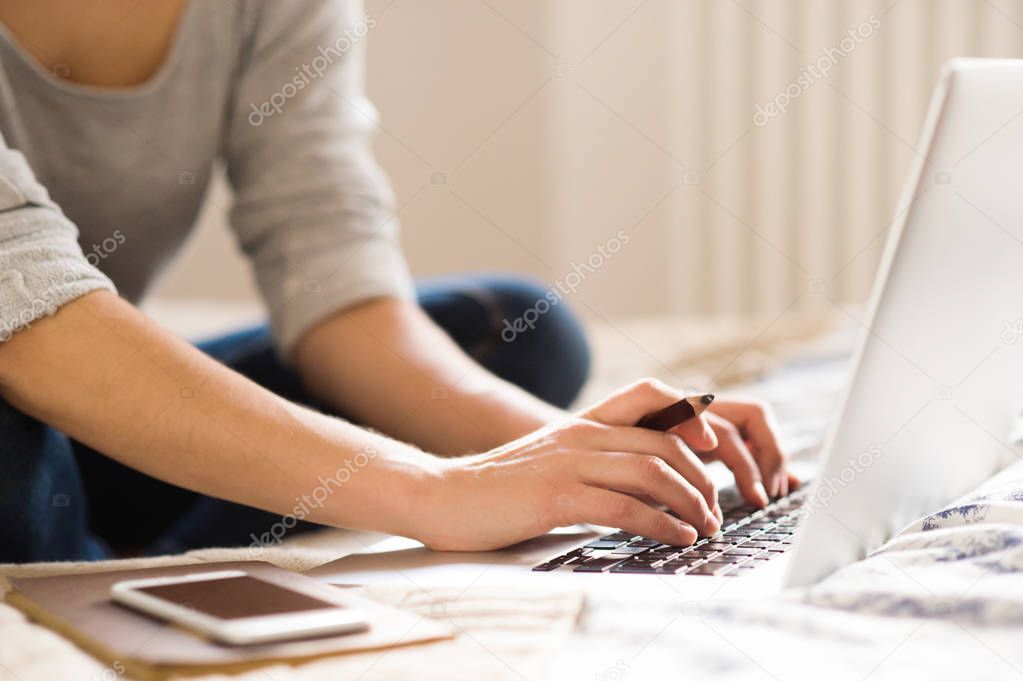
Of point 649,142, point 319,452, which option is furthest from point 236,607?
point 649,142

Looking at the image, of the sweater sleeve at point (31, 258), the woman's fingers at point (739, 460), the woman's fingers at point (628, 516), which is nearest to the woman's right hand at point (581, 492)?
the woman's fingers at point (628, 516)

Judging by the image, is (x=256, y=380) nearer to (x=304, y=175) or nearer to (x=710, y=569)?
(x=304, y=175)

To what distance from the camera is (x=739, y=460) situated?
2.30 ft

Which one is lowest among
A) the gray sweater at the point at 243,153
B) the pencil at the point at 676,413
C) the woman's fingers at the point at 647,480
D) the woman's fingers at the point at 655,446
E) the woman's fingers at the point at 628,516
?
the woman's fingers at the point at 628,516

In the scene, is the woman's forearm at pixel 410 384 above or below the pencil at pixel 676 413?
below

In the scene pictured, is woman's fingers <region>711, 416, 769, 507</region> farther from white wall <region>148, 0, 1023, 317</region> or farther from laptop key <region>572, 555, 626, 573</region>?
white wall <region>148, 0, 1023, 317</region>

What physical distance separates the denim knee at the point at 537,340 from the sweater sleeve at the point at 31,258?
46cm

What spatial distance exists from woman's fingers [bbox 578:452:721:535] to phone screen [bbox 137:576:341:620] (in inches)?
7.8

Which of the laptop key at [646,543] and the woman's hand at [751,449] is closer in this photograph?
the laptop key at [646,543]

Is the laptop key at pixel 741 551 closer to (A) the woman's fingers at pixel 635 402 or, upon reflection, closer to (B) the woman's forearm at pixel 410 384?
(A) the woman's fingers at pixel 635 402

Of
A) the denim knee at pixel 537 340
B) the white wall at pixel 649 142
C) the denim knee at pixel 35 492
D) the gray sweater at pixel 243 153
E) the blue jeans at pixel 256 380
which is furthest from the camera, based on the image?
the white wall at pixel 649 142

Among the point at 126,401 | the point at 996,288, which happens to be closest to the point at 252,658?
the point at 126,401

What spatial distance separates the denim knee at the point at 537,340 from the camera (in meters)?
1.01

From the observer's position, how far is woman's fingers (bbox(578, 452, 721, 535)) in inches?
22.8
